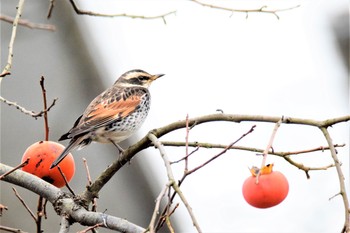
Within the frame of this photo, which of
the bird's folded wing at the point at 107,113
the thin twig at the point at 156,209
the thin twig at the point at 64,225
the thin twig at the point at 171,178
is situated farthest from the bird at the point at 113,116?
the thin twig at the point at 156,209

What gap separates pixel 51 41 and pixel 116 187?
1.10m

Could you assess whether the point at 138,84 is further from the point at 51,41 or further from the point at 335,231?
the point at 335,231

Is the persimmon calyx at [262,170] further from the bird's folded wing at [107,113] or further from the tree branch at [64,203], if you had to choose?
the bird's folded wing at [107,113]

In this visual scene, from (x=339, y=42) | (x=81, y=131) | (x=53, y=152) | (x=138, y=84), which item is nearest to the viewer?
(x=53, y=152)

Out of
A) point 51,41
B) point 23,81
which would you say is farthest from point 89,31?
point 23,81

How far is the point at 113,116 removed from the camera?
445cm

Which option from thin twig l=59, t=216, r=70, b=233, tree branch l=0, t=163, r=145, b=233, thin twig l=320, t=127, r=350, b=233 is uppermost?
thin twig l=320, t=127, r=350, b=233

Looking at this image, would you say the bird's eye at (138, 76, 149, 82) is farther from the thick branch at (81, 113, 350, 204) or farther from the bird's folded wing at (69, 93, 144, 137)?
the thick branch at (81, 113, 350, 204)

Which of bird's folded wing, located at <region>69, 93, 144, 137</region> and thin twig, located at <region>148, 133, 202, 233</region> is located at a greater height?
thin twig, located at <region>148, 133, 202, 233</region>

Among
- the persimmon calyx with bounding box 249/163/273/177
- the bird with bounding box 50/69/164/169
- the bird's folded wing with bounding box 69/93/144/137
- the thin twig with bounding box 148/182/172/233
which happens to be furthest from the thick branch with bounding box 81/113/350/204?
the bird's folded wing with bounding box 69/93/144/137

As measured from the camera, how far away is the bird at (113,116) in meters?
4.14

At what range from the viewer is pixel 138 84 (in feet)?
16.4

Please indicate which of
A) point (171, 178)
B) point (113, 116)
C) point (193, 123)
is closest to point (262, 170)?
point (193, 123)

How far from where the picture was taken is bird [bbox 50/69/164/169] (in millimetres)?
4137
